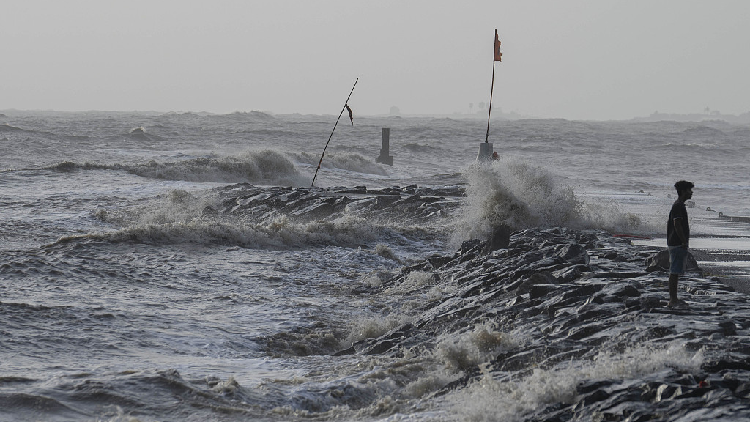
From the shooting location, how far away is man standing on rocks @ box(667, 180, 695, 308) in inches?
251

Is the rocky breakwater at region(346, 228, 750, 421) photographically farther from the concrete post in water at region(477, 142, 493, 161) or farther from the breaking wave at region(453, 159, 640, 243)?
the concrete post in water at region(477, 142, 493, 161)

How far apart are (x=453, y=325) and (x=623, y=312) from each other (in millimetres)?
1662

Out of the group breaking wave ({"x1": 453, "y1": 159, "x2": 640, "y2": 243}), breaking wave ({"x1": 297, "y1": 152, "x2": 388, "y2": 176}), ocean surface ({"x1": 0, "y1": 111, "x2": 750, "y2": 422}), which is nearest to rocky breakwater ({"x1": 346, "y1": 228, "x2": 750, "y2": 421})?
ocean surface ({"x1": 0, "y1": 111, "x2": 750, "y2": 422})

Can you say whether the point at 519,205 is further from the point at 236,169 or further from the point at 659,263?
the point at 236,169

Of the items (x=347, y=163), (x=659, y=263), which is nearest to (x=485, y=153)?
(x=659, y=263)

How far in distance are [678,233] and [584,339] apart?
3.65 feet

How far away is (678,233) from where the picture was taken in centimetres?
642

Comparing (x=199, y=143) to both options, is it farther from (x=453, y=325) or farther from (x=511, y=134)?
(x=453, y=325)

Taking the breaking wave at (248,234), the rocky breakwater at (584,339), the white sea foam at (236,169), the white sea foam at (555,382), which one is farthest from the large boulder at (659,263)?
the white sea foam at (236,169)

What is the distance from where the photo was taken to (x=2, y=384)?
19.9 ft

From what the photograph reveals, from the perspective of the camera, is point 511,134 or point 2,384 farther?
point 511,134

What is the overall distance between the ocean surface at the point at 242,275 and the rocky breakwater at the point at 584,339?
259 mm

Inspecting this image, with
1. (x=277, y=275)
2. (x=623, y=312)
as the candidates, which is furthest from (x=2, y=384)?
(x=277, y=275)

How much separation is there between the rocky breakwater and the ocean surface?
0.85 ft
